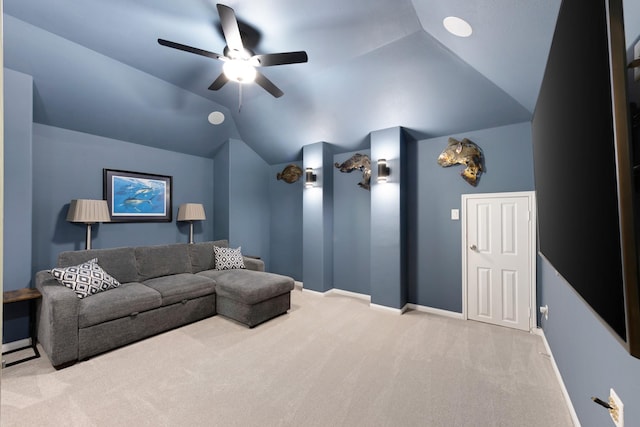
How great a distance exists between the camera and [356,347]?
2768 mm

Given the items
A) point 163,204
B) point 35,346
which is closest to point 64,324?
point 35,346

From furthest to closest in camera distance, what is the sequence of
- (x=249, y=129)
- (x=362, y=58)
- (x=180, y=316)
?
(x=249, y=129), (x=180, y=316), (x=362, y=58)

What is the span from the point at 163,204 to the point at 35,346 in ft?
7.47

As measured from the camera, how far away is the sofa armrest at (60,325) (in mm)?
2338

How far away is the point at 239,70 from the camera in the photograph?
2520 mm

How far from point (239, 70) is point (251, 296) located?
2405mm

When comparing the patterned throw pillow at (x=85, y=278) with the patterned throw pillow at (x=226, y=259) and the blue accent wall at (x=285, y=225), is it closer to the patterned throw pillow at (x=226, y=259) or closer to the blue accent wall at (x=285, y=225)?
the patterned throw pillow at (x=226, y=259)

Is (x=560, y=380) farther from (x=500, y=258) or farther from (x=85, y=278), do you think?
(x=85, y=278)

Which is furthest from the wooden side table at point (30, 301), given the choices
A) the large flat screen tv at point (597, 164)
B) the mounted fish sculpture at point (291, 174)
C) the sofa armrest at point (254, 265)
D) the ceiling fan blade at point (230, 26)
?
the large flat screen tv at point (597, 164)

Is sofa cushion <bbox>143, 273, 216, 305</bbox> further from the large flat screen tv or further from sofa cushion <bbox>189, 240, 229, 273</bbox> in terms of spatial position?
the large flat screen tv

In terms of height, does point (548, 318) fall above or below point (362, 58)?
below

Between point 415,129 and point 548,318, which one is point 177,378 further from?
point 415,129

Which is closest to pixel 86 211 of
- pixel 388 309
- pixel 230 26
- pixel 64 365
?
pixel 64 365

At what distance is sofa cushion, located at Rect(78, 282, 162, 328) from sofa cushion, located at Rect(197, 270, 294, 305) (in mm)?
741
